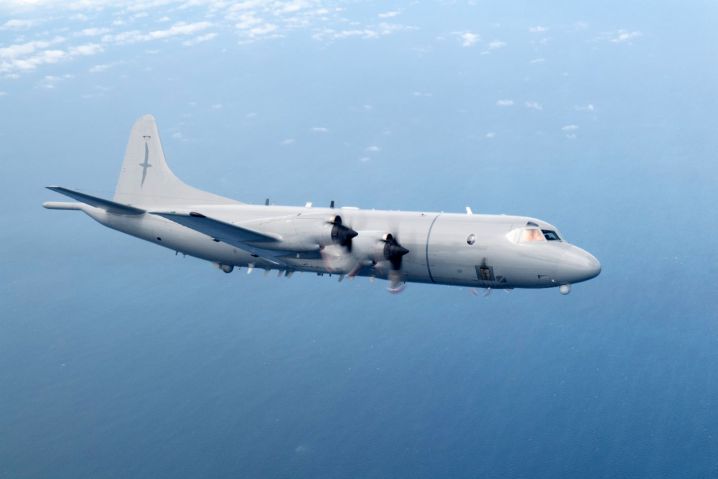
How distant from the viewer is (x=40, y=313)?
584 feet

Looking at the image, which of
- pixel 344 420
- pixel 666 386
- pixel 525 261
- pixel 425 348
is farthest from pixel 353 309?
pixel 525 261

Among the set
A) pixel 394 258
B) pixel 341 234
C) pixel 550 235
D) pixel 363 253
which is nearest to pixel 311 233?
pixel 341 234

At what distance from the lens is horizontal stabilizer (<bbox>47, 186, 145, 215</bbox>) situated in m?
41.9

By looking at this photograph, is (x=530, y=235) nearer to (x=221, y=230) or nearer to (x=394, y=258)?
(x=394, y=258)

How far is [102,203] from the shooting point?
1812 inches

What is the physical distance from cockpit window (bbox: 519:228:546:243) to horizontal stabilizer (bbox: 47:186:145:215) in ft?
70.8

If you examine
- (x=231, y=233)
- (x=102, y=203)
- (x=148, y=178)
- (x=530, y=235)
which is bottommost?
(x=231, y=233)

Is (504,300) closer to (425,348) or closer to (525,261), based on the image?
(425,348)

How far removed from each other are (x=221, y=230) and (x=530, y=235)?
50.3ft

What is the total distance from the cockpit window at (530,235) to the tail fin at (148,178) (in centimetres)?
2022

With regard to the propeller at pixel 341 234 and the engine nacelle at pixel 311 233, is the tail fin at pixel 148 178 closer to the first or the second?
the engine nacelle at pixel 311 233

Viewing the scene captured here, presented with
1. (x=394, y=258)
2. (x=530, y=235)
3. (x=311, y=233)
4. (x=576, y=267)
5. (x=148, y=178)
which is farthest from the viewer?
(x=148, y=178)

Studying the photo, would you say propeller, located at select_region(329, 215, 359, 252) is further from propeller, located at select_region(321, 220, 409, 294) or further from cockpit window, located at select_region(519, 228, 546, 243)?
cockpit window, located at select_region(519, 228, 546, 243)

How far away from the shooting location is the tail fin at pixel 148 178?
50719 millimetres
